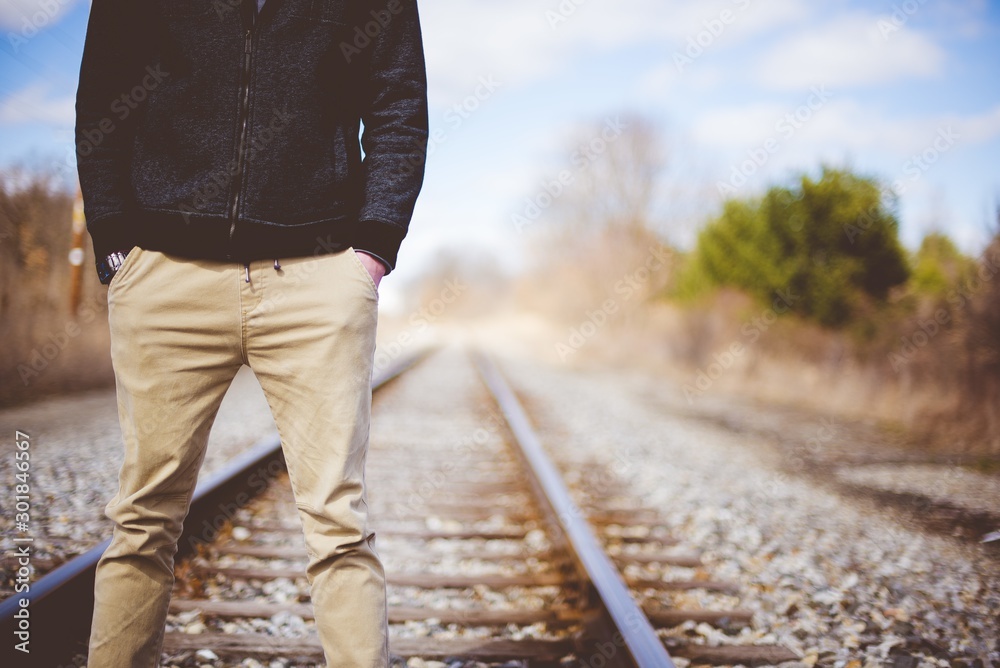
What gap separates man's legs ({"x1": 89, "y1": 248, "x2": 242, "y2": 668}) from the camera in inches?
48.0

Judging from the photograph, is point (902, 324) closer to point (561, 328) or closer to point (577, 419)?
point (577, 419)

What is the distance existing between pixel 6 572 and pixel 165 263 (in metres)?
1.77

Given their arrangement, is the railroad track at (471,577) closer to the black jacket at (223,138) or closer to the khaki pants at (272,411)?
the khaki pants at (272,411)

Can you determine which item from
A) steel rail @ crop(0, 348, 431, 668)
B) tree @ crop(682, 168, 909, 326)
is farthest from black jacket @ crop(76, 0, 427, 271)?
tree @ crop(682, 168, 909, 326)

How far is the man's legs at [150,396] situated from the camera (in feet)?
4.00

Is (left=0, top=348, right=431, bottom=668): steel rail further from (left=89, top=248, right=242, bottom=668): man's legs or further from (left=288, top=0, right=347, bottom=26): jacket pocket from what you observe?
(left=288, top=0, right=347, bottom=26): jacket pocket

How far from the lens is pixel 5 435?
4.33 meters

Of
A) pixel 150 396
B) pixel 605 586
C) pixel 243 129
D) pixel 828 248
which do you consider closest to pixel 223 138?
pixel 243 129

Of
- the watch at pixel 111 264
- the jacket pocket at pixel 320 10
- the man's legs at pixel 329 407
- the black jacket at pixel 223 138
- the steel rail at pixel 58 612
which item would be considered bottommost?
the steel rail at pixel 58 612

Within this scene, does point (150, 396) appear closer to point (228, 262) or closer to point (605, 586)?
point (228, 262)

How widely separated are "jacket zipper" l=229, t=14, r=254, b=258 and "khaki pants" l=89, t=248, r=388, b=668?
104 millimetres

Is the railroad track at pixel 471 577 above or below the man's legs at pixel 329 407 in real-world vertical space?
below

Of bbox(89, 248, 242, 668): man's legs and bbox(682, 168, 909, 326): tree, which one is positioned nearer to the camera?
bbox(89, 248, 242, 668): man's legs

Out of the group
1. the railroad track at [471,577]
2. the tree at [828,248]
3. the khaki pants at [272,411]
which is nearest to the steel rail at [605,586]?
the railroad track at [471,577]
